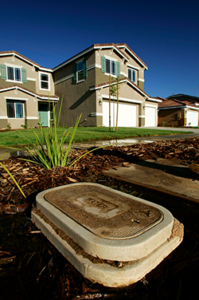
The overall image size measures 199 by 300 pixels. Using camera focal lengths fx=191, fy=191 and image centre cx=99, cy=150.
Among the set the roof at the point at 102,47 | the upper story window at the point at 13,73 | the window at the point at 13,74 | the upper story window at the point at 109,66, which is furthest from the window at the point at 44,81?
the upper story window at the point at 109,66

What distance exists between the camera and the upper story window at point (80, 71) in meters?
16.1

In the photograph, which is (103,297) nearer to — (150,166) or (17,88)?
(150,166)

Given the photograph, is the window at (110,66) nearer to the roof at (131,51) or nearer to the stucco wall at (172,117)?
the roof at (131,51)

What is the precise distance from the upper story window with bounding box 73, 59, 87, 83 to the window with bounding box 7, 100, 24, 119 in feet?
17.4

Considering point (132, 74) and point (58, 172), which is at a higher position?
point (132, 74)

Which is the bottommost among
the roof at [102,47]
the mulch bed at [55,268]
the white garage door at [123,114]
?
the mulch bed at [55,268]

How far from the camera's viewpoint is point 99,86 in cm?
1459

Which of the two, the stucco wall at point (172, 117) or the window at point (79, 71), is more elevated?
the window at point (79, 71)

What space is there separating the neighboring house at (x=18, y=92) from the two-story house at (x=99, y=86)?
2.10 meters

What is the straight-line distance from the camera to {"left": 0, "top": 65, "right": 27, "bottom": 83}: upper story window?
1619cm

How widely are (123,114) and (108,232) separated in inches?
648

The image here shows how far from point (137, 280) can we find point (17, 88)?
17.0 m

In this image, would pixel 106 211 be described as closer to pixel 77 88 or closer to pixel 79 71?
pixel 77 88

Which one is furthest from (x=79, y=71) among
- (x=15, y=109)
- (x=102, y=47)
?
(x=15, y=109)
